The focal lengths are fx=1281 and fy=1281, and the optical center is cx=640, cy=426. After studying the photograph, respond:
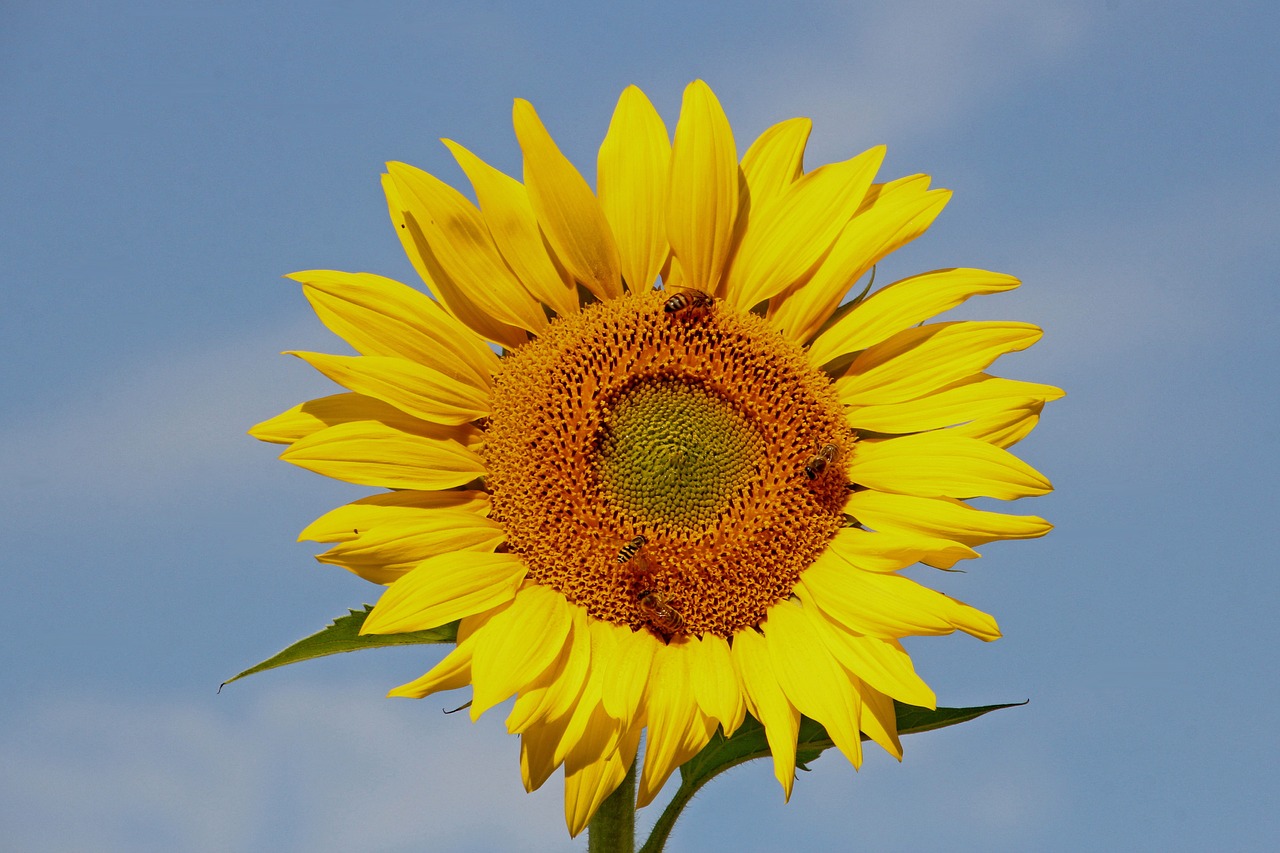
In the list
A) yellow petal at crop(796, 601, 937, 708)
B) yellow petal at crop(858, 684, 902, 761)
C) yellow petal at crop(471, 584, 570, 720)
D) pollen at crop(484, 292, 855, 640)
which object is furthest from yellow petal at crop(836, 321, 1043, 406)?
yellow petal at crop(471, 584, 570, 720)

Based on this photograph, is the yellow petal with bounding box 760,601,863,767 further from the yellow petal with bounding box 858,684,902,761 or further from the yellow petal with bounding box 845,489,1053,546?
the yellow petal with bounding box 845,489,1053,546

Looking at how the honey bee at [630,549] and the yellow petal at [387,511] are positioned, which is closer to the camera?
the yellow petal at [387,511]

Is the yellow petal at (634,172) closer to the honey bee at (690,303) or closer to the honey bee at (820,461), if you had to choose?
the honey bee at (690,303)

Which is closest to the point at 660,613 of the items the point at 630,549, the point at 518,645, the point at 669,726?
the point at 630,549

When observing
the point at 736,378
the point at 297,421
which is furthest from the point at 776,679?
the point at 297,421

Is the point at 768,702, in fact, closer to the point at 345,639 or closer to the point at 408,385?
the point at 345,639

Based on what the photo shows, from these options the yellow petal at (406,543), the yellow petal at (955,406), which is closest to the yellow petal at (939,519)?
the yellow petal at (955,406)
